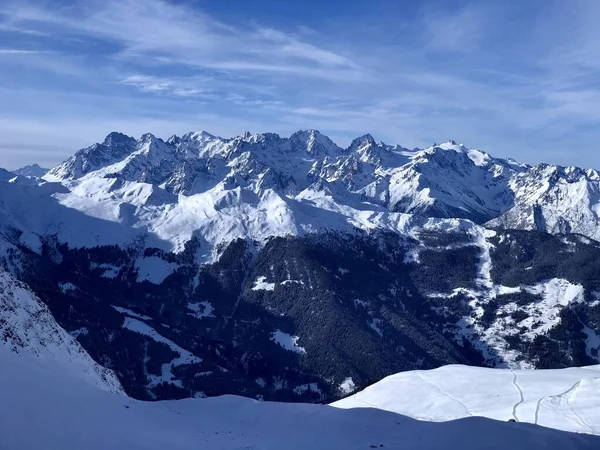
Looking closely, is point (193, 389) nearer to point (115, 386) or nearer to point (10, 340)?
point (115, 386)

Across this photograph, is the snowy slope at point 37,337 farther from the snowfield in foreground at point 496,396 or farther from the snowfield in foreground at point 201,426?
the snowfield in foreground at point 496,396

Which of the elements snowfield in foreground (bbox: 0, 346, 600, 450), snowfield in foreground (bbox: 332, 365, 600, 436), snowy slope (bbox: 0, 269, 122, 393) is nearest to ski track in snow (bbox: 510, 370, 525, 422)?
snowfield in foreground (bbox: 332, 365, 600, 436)

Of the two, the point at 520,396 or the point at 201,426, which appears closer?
the point at 201,426

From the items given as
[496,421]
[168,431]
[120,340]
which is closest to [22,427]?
[168,431]

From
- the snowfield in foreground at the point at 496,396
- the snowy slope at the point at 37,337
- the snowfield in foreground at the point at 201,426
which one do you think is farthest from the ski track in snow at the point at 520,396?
the snowy slope at the point at 37,337

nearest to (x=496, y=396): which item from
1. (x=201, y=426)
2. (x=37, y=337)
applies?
(x=201, y=426)

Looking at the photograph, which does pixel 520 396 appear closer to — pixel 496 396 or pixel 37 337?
pixel 496 396
